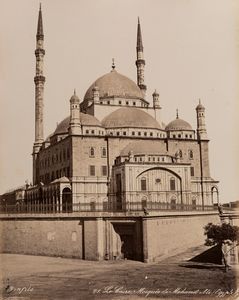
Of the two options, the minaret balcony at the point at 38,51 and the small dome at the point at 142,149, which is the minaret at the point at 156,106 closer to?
the small dome at the point at 142,149

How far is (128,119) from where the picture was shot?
40844mm

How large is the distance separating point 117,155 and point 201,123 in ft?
31.5

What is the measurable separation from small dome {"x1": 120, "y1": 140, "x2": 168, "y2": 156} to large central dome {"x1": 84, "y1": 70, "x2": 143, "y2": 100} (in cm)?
808

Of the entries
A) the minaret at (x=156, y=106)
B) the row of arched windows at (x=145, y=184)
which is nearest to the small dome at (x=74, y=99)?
the row of arched windows at (x=145, y=184)

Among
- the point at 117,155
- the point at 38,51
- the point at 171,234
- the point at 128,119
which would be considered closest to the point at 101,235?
the point at 171,234

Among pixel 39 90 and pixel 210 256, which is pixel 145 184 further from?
pixel 39 90

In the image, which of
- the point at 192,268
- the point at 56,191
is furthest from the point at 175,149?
the point at 192,268

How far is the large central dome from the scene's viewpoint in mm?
45219

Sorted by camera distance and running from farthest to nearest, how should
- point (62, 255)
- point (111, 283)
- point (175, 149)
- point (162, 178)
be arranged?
1. point (175, 149)
2. point (162, 178)
3. point (62, 255)
4. point (111, 283)

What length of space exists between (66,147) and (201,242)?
15.1 m

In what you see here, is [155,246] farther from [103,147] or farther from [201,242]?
[103,147]

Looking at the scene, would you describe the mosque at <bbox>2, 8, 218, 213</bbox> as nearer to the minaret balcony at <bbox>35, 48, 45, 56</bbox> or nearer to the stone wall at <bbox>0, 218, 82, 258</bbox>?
the minaret balcony at <bbox>35, 48, 45, 56</bbox>

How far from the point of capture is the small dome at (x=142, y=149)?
122 feet

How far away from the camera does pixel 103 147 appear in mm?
38438
